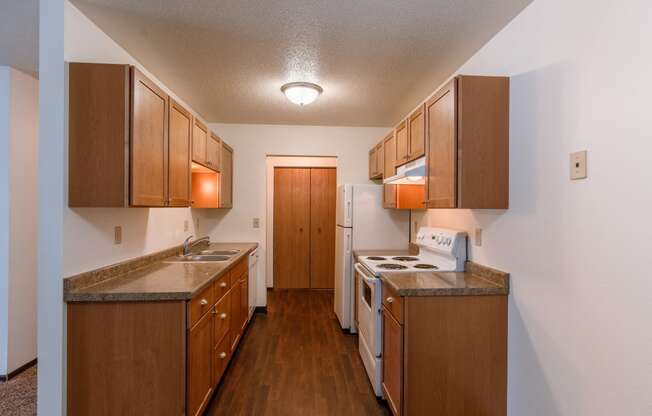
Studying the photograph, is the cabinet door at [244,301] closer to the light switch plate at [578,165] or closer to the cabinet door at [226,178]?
the cabinet door at [226,178]

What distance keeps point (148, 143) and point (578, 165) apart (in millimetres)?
2217

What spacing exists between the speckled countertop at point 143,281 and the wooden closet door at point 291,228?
2.71m

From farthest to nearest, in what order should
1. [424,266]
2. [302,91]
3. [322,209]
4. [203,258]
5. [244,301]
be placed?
[322,209], [244,301], [203,258], [302,91], [424,266]

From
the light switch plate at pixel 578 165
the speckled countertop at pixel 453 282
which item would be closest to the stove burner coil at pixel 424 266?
the speckled countertop at pixel 453 282

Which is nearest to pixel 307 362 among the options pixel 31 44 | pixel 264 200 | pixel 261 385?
pixel 261 385

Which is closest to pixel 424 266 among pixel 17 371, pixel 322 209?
pixel 322 209

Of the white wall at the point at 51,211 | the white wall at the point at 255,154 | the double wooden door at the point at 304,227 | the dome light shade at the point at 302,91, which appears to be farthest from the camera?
the double wooden door at the point at 304,227

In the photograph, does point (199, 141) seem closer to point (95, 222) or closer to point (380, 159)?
point (95, 222)

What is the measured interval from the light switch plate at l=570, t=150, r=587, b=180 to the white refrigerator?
2159 mm

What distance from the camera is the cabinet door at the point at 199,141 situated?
263cm

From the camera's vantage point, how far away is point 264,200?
13.2ft

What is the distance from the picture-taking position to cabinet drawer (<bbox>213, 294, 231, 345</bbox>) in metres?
2.26

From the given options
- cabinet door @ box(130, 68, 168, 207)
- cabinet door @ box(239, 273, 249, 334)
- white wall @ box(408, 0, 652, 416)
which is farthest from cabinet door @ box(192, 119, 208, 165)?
white wall @ box(408, 0, 652, 416)

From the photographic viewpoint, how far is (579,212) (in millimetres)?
1392
